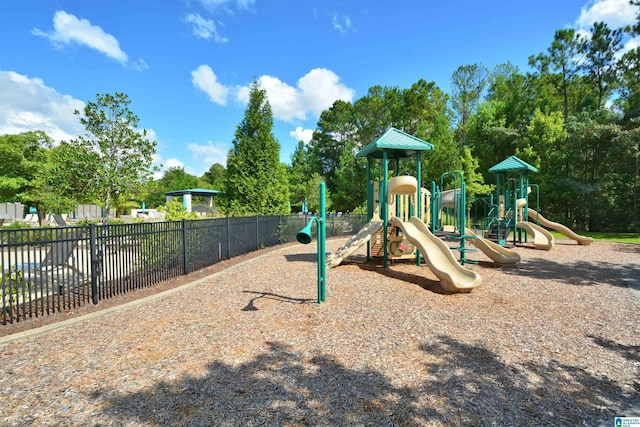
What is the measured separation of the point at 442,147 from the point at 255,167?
1659 cm

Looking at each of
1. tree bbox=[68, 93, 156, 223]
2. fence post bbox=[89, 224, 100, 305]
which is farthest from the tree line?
fence post bbox=[89, 224, 100, 305]

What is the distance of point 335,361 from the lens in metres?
3.46

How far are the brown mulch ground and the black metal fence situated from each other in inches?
34.1

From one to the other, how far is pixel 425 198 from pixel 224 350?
809 centimetres

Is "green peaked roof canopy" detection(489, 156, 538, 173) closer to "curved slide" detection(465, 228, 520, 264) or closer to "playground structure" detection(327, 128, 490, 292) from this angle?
"curved slide" detection(465, 228, 520, 264)

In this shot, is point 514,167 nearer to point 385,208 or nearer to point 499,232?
point 499,232

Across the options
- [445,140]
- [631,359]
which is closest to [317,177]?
[445,140]

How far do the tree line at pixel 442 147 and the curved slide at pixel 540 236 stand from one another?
9075mm

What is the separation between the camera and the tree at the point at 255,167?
14.3 metres

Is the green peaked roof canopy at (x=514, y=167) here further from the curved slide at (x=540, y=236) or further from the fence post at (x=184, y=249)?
the fence post at (x=184, y=249)

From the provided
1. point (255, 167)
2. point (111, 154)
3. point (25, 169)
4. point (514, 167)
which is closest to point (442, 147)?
point (514, 167)

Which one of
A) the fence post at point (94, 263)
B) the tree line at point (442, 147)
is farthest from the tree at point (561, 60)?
the fence post at point (94, 263)

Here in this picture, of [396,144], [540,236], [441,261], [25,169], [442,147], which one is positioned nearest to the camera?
[441,261]

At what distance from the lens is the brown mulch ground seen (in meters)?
2.63
